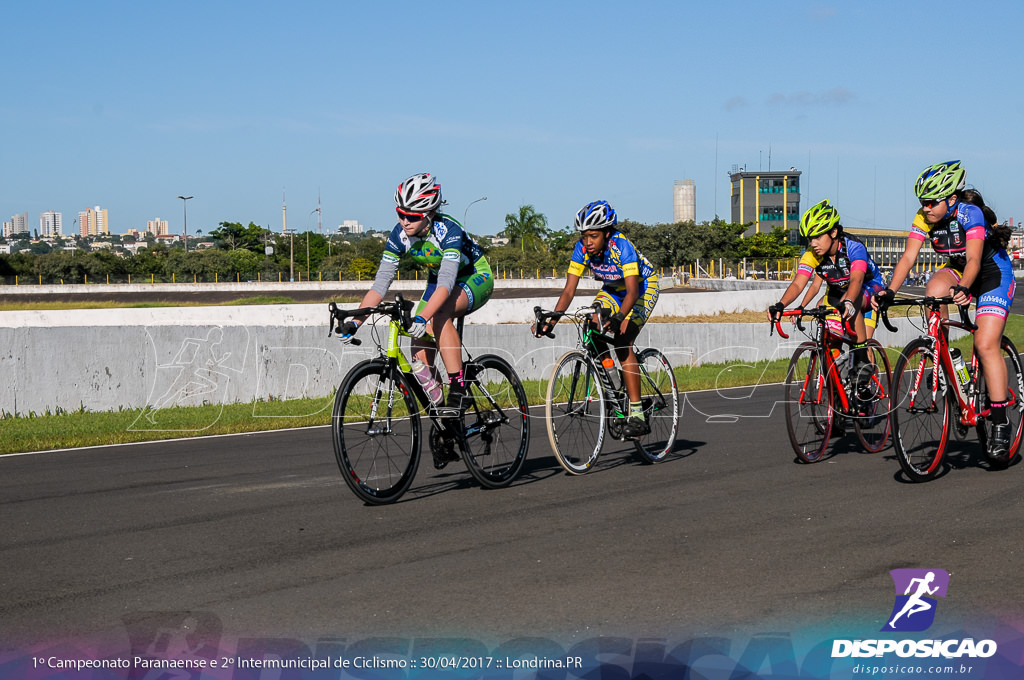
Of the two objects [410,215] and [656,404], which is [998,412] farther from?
[410,215]

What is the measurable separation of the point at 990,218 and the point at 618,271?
2.68m

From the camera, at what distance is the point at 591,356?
332 inches

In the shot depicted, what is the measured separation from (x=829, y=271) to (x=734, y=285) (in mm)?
60907

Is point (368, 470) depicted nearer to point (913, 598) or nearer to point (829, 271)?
point (913, 598)

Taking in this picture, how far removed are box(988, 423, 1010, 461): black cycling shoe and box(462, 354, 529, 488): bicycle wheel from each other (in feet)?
10.7

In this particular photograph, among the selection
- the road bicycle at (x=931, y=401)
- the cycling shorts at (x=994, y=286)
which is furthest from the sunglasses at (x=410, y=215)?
the cycling shorts at (x=994, y=286)

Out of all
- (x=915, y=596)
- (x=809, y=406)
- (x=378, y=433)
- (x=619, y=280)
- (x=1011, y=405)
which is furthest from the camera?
(x=619, y=280)

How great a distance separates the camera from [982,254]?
7855 mm

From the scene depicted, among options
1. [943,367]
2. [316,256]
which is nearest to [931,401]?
[943,367]

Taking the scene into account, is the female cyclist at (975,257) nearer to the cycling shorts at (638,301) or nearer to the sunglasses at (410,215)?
the cycling shorts at (638,301)

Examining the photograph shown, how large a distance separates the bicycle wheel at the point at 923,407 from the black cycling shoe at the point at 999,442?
48cm

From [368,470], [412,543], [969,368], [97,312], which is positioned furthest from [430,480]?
[97,312]

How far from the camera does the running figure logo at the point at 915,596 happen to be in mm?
4336

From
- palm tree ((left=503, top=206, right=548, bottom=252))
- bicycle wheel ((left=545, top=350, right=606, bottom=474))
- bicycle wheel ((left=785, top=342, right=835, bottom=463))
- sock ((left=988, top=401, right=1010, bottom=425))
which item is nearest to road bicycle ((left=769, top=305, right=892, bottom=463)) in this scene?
bicycle wheel ((left=785, top=342, right=835, bottom=463))
